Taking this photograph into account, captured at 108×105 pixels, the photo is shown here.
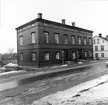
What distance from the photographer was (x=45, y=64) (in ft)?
69.8

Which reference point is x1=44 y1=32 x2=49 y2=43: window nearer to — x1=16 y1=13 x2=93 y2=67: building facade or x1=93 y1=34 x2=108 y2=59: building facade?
x1=16 y1=13 x2=93 y2=67: building facade

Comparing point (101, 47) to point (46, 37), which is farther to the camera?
point (101, 47)

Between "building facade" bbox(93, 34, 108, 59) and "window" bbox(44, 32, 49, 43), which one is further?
"building facade" bbox(93, 34, 108, 59)

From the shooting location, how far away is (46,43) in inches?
861

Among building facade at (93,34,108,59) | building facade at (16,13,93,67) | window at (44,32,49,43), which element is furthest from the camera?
building facade at (93,34,108,59)

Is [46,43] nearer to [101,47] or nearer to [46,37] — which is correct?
[46,37]

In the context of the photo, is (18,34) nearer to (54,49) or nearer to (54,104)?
(54,49)

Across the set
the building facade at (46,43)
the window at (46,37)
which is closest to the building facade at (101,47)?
the building facade at (46,43)

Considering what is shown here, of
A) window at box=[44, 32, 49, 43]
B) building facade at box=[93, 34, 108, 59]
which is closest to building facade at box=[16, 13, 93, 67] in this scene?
window at box=[44, 32, 49, 43]

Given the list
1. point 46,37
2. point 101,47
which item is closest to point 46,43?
point 46,37

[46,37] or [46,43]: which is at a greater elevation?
[46,37]

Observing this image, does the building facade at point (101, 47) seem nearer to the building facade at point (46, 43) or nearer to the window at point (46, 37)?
the building facade at point (46, 43)

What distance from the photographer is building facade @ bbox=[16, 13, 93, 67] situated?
21.0 m

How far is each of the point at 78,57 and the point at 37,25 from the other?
14206 millimetres
